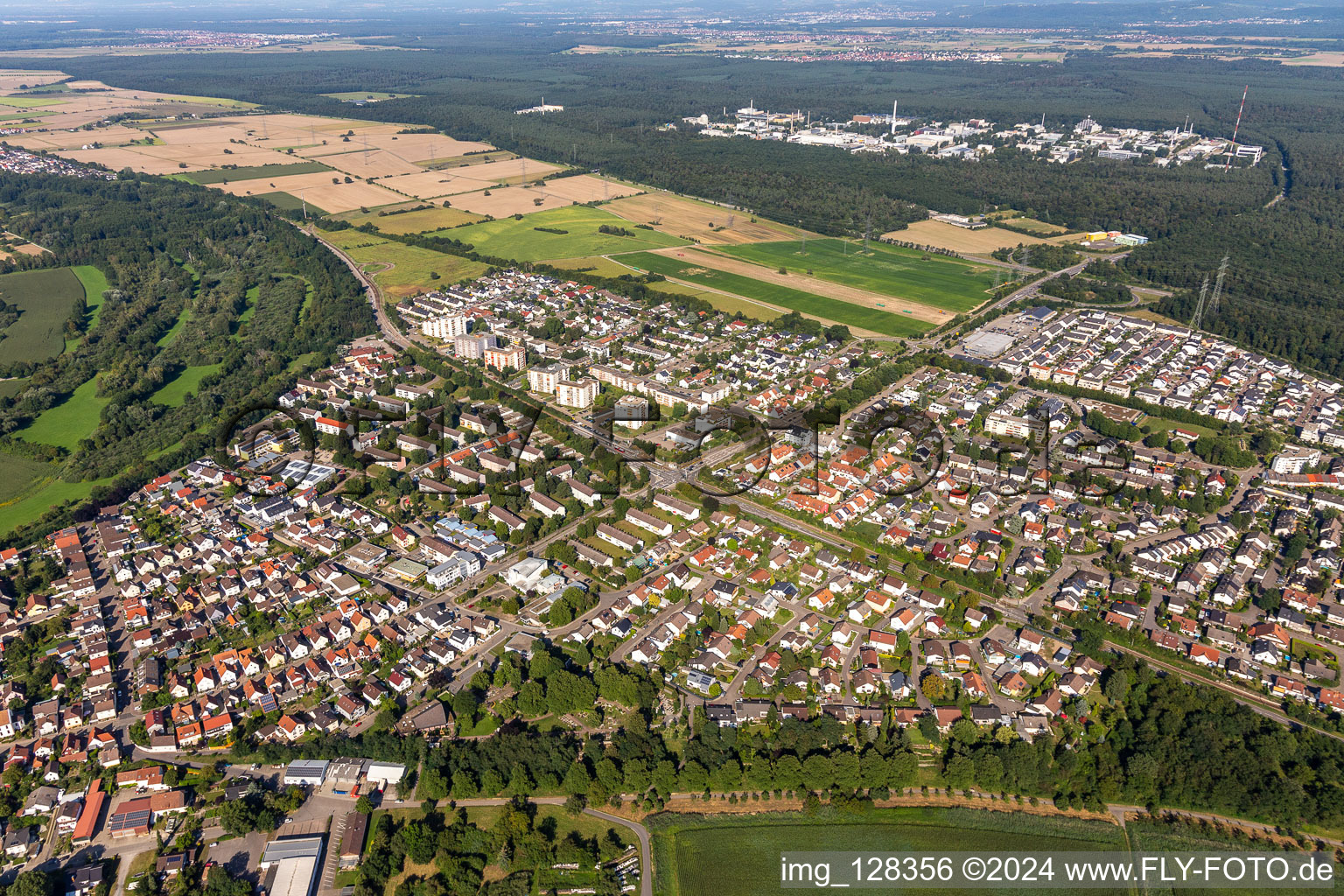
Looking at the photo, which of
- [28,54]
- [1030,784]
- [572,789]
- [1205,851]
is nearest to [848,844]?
[1030,784]

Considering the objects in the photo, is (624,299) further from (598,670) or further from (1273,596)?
(1273,596)

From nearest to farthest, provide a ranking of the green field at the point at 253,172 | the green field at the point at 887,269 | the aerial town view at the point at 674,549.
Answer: the aerial town view at the point at 674,549 < the green field at the point at 887,269 < the green field at the point at 253,172

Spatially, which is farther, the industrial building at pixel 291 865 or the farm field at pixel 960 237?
the farm field at pixel 960 237

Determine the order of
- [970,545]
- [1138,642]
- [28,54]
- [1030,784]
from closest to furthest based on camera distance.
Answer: [1030,784]
[1138,642]
[970,545]
[28,54]

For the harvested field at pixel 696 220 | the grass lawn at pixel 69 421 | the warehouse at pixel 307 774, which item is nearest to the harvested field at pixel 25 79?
the harvested field at pixel 696 220

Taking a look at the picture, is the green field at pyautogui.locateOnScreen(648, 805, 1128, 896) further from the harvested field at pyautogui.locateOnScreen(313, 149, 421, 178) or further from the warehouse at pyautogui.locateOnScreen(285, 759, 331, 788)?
the harvested field at pyautogui.locateOnScreen(313, 149, 421, 178)

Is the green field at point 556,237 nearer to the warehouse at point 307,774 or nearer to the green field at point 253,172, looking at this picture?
the green field at point 253,172

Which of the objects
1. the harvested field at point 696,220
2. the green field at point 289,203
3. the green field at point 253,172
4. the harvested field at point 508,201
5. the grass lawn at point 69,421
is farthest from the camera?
the green field at point 253,172
